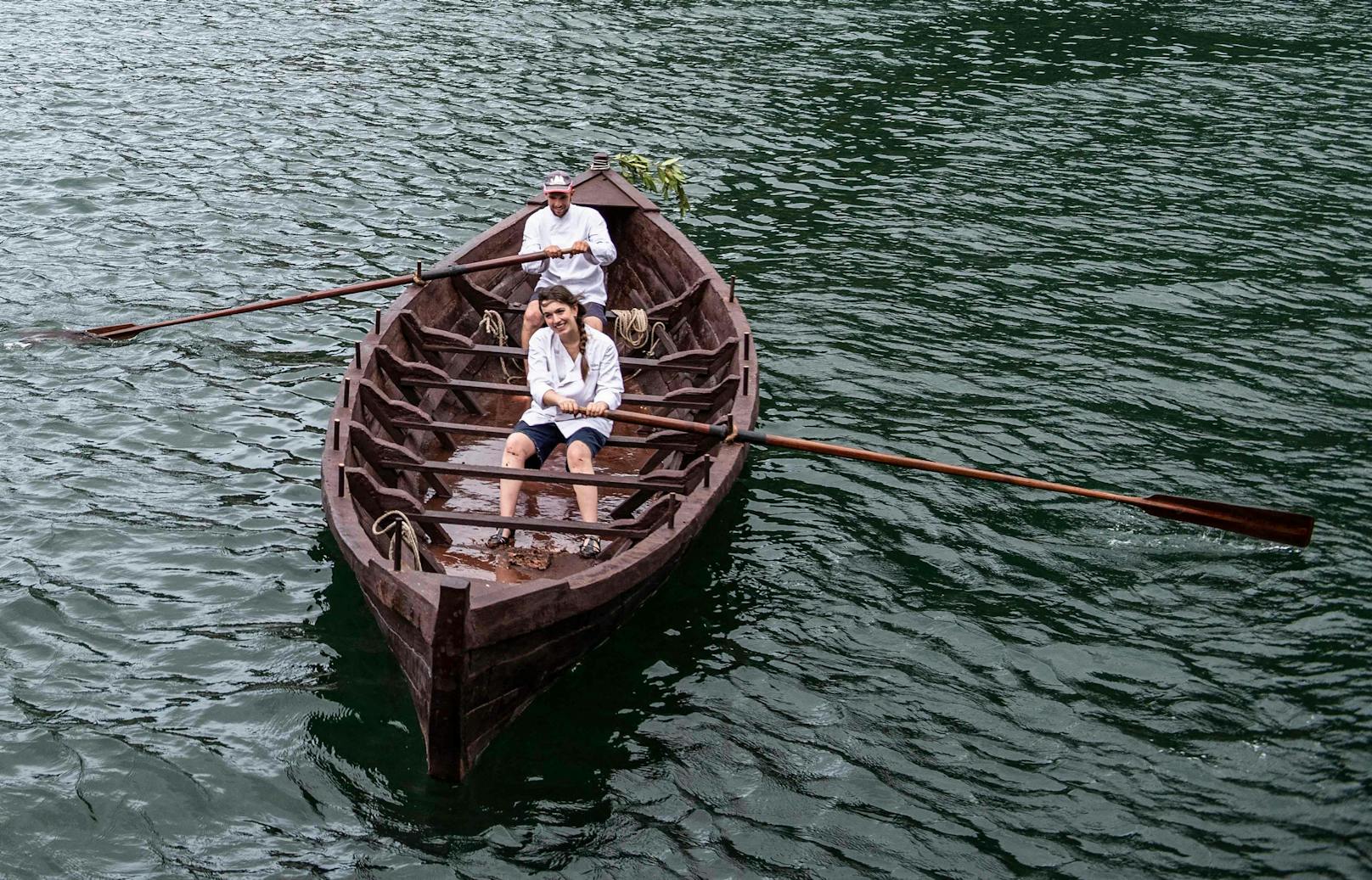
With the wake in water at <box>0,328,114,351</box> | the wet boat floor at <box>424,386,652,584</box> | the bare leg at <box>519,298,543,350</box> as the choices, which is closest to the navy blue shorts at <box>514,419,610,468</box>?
the wet boat floor at <box>424,386,652,584</box>

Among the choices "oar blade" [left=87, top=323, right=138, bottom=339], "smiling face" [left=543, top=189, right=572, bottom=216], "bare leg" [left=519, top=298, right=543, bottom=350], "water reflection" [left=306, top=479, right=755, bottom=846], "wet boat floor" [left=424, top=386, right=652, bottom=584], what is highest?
"smiling face" [left=543, top=189, right=572, bottom=216]

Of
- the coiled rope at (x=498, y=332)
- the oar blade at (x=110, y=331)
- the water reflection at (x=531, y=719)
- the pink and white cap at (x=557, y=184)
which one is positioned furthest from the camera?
the oar blade at (x=110, y=331)

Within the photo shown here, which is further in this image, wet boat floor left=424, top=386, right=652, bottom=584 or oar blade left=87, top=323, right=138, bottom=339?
oar blade left=87, top=323, right=138, bottom=339

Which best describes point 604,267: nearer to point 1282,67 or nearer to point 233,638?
point 233,638

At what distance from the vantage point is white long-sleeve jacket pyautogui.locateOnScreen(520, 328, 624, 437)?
1187 cm

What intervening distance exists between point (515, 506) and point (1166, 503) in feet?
18.2

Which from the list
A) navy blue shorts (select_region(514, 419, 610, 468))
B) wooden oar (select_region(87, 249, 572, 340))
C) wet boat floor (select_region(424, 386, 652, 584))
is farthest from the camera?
wooden oar (select_region(87, 249, 572, 340))

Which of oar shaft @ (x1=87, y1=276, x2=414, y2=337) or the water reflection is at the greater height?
oar shaft @ (x1=87, y1=276, x2=414, y2=337)

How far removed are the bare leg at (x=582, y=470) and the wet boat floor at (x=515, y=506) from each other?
0.27 m

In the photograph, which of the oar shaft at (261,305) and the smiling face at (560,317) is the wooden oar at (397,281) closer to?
the oar shaft at (261,305)

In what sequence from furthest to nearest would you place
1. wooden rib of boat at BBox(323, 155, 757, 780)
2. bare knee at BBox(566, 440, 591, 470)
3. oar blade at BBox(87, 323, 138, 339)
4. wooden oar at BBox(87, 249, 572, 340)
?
oar blade at BBox(87, 323, 138, 339) → wooden oar at BBox(87, 249, 572, 340) → bare knee at BBox(566, 440, 591, 470) → wooden rib of boat at BBox(323, 155, 757, 780)

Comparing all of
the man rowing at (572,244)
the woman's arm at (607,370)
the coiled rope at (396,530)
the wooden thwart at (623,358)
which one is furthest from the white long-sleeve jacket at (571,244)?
the coiled rope at (396,530)

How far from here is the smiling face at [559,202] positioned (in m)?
14.9

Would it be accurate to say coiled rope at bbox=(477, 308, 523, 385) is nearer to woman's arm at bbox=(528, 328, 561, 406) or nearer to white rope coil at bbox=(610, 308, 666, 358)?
white rope coil at bbox=(610, 308, 666, 358)
